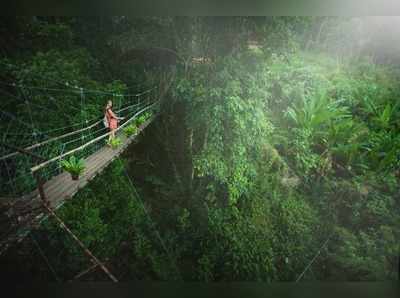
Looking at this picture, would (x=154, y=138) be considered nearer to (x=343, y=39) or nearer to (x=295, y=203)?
(x=295, y=203)

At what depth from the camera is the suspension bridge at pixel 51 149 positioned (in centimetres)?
243

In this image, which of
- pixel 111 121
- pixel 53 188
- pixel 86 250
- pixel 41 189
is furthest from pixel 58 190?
pixel 111 121

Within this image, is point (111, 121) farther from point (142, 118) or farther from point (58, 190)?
point (58, 190)

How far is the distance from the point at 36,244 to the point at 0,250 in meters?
0.26

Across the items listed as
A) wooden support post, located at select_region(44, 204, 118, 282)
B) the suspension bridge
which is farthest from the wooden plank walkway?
wooden support post, located at select_region(44, 204, 118, 282)

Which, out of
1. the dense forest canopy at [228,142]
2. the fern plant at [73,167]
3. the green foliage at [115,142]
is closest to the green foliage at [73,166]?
the fern plant at [73,167]

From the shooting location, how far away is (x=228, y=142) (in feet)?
8.92

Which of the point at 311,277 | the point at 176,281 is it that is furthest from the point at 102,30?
the point at 311,277

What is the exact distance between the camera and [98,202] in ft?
8.54

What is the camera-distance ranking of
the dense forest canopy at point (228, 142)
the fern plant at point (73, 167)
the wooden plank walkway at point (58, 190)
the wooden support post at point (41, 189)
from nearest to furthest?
the wooden support post at point (41, 189), the wooden plank walkway at point (58, 190), the fern plant at point (73, 167), the dense forest canopy at point (228, 142)

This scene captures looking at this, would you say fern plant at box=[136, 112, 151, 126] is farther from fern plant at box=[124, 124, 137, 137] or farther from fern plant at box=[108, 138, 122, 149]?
fern plant at box=[108, 138, 122, 149]

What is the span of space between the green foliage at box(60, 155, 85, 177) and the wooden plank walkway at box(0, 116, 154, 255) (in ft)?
0.14

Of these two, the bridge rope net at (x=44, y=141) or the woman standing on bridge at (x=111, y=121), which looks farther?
the woman standing on bridge at (x=111, y=121)

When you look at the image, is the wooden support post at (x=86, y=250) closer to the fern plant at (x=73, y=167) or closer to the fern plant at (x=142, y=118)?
the fern plant at (x=73, y=167)
